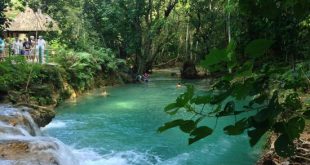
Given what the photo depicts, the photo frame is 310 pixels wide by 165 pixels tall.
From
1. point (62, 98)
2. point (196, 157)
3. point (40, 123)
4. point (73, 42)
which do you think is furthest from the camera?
point (73, 42)

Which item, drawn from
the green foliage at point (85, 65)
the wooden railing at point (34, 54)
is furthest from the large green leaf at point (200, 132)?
the green foliage at point (85, 65)

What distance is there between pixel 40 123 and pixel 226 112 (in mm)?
11392

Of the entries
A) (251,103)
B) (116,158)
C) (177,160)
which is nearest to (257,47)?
(251,103)

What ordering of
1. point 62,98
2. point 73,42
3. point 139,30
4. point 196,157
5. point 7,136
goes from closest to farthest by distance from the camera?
1. point 7,136
2. point 196,157
3. point 62,98
4. point 73,42
5. point 139,30

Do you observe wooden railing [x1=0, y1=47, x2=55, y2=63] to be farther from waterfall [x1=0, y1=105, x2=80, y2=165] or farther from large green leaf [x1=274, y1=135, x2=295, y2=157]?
large green leaf [x1=274, y1=135, x2=295, y2=157]

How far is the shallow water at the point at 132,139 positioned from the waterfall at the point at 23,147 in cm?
167

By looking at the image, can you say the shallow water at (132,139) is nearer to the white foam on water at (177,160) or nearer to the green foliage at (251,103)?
the white foam on water at (177,160)

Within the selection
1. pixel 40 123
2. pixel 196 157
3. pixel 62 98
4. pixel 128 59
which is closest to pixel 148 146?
pixel 196 157

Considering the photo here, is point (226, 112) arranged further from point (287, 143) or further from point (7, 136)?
point (7, 136)

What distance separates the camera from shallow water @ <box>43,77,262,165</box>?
36.4 ft

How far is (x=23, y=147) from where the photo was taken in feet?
25.6

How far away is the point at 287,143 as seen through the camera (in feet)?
4.78

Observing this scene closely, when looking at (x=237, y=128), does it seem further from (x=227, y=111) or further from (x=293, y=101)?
(x=293, y=101)

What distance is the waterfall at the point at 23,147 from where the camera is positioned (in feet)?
23.8
